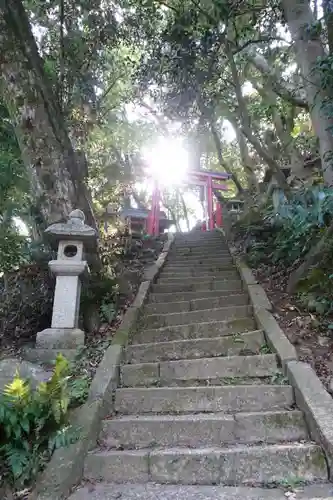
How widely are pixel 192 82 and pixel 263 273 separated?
4257 millimetres

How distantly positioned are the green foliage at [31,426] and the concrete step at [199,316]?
229 cm

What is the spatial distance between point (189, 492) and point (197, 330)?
7.65ft

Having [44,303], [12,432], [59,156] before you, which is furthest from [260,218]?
[12,432]

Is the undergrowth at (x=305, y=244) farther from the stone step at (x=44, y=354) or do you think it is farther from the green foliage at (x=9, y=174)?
the green foliage at (x=9, y=174)

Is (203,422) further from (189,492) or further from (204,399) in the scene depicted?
(189,492)

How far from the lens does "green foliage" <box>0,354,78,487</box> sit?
2.82 m

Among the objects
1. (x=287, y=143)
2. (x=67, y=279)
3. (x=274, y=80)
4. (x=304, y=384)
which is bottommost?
(x=304, y=384)

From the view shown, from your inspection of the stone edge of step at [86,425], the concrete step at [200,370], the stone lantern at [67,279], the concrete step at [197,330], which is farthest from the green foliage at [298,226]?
the stone lantern at [67,279]

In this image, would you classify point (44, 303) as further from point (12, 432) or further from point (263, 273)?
point (263, 273)

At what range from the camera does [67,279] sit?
5059 millimetres

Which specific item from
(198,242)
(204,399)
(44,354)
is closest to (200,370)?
(204,399)

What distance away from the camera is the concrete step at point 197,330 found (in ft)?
15.9

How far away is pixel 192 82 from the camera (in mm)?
7902

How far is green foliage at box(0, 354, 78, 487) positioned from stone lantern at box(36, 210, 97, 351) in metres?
1.62
